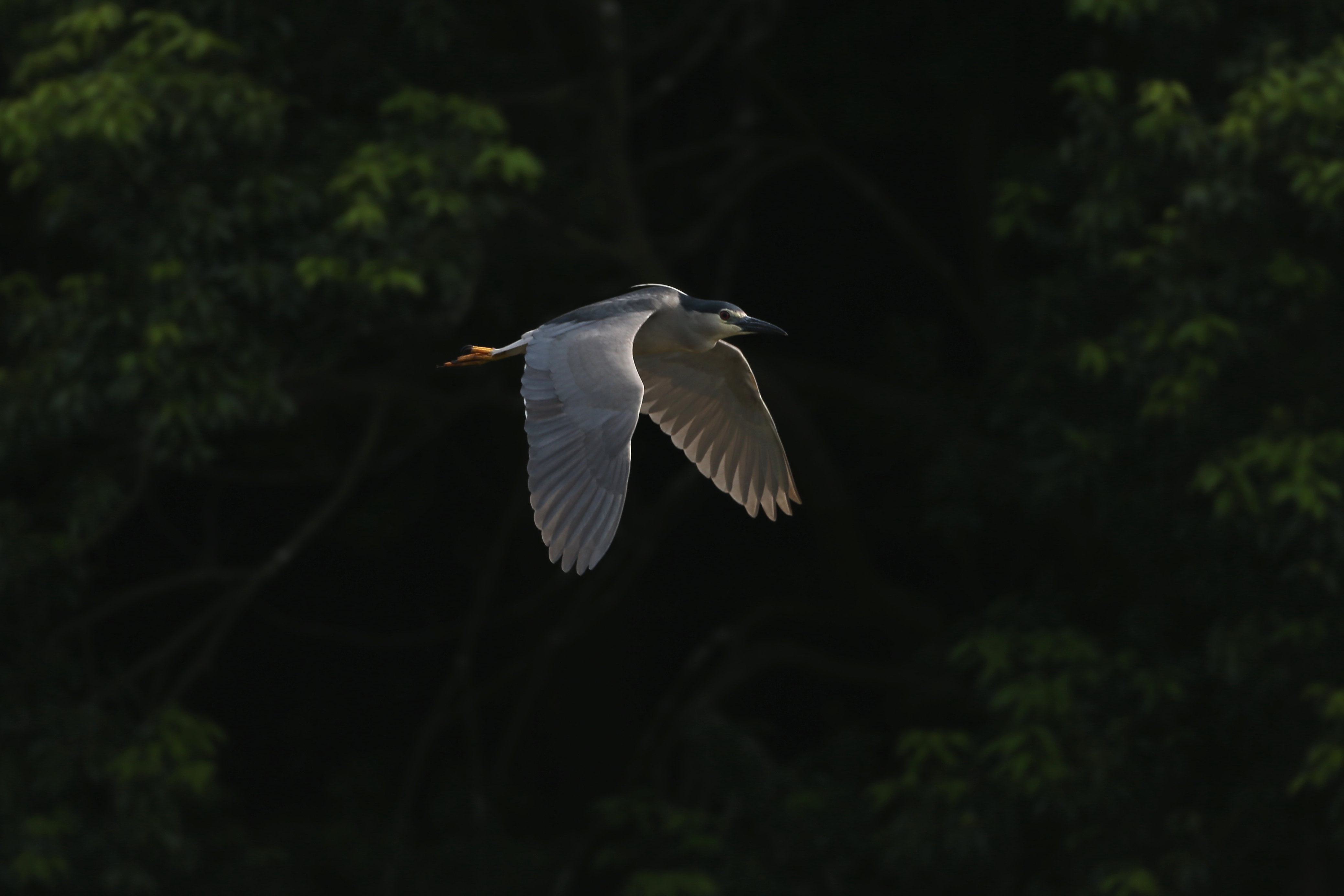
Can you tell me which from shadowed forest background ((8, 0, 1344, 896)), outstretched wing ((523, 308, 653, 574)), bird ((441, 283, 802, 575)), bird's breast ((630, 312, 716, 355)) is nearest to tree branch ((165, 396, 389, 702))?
shadowed forest background ((8, 0, 1344, 896))

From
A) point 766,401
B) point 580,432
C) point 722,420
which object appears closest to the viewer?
point 580,432

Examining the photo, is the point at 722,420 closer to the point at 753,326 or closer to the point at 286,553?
the point at 753,326

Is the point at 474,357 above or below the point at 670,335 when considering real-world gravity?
below

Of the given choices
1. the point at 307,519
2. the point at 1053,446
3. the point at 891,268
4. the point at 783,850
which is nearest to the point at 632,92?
the point at 891,268

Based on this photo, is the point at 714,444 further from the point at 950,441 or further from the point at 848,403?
the point at 848,403

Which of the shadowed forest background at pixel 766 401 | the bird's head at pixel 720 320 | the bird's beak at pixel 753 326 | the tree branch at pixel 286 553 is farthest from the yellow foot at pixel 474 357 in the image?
the tree branch at pixel 286 553

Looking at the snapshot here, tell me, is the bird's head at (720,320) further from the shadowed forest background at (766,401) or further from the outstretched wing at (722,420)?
the shadowed forest background at (766,401)

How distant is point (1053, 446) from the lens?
6355mm

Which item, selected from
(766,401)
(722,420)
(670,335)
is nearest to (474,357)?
(670,335)

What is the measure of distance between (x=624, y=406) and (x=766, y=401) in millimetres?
3445

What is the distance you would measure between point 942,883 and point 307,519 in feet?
12.5

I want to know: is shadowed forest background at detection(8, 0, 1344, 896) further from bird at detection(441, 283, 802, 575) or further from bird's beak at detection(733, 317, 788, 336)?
bird's beak at detection(733, 317, 788, 336)

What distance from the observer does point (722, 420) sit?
15.6 ft

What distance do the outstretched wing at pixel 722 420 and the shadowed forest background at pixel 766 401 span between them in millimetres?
1288
